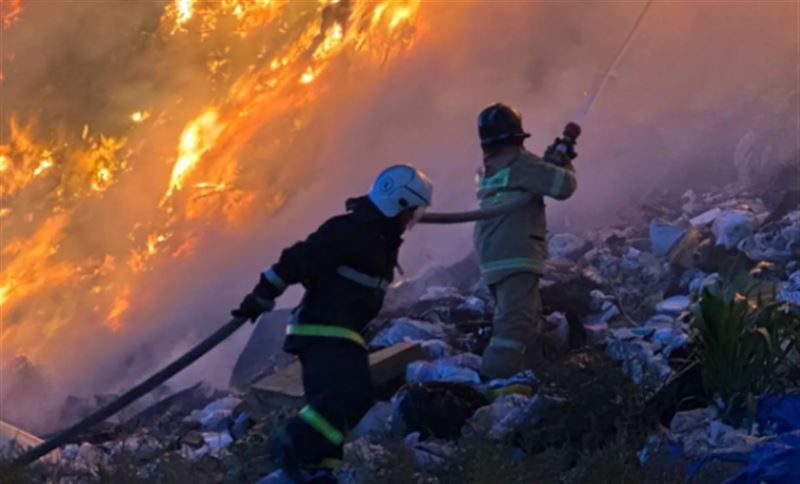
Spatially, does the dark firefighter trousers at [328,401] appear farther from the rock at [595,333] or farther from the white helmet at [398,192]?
Result: the rock at [595,333]

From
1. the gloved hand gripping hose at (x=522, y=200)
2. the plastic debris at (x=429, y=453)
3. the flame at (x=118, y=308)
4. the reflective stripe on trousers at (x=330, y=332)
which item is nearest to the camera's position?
the plastic debris at (x=429, y=453)

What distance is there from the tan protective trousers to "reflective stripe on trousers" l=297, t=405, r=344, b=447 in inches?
62.2

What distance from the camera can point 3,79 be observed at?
565cm

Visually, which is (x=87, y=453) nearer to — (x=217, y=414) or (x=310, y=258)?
(x=217, y=414)

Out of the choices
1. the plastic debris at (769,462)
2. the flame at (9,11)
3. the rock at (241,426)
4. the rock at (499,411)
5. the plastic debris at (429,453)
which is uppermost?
the flame at (9,11)

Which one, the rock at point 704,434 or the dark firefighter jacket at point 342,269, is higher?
the dark firefighter jacket at point 342,269

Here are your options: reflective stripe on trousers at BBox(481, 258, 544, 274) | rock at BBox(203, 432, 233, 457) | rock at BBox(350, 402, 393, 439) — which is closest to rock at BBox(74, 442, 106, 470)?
rock at BBox(203, 432, 233, 457)

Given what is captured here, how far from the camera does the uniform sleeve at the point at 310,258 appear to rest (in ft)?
14.4

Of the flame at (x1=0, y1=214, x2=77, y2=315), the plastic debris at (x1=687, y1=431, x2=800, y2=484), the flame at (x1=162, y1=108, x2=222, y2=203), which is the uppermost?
the flame at (x1=162, y1=108, x2=222, y2=203)

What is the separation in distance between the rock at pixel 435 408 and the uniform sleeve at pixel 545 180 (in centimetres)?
130

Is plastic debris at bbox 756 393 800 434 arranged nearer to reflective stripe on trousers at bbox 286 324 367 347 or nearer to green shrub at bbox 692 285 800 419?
green shrub at bbox 692 285 800 419

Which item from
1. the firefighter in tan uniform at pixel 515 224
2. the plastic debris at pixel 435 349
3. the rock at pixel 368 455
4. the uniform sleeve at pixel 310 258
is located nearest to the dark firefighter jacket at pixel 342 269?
the uniform sleeve at pixel 310 258

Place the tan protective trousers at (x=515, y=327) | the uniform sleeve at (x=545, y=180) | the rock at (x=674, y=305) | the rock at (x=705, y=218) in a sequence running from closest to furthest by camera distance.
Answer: the tan protective trousers at (x=515, y=327) → the uniform sleeve at (x=545, y=180) → the rock at (x=674, y=305) → the rock at (x=705, y=218)

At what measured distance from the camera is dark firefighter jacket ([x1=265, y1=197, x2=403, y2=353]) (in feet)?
14.5
